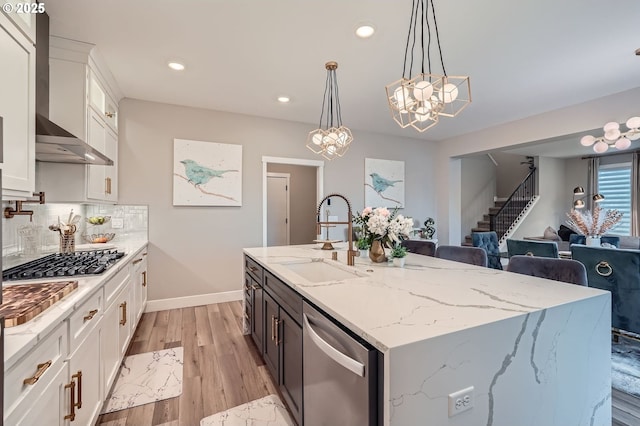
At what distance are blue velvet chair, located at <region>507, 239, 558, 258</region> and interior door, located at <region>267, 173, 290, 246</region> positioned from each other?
436cm

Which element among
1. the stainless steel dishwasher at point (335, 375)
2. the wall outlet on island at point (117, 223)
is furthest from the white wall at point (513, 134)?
the wall outlet on island at point (117, 223)

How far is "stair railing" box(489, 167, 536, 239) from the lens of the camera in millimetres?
7691

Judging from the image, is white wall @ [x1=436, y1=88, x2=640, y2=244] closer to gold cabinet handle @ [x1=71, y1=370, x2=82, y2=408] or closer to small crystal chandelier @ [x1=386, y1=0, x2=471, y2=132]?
small crystal chandelier @ [x1=386, y1=0, x2=471, y2=132]

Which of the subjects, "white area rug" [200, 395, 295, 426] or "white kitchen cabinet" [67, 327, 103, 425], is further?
"white area rug" [200, 395, 295, 426]

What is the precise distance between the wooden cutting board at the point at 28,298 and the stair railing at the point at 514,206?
8.67 metres

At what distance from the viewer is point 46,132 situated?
5.83 ft

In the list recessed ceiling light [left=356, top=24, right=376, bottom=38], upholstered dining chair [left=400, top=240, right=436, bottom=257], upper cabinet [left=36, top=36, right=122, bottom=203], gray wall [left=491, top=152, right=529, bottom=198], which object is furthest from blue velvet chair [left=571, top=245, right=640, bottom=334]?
gray wall [left=491, top=152, right=529, bottom=198]

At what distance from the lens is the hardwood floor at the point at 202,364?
76.1 inches

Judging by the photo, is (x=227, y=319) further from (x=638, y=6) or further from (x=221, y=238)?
(x=638, y=6)

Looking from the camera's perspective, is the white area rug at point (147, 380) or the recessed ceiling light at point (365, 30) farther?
the recessed ceiling light at point (365, 30)

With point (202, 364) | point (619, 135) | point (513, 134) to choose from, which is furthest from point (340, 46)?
point (513, 134)

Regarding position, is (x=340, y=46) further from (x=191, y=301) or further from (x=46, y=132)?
(x=191, y=301)

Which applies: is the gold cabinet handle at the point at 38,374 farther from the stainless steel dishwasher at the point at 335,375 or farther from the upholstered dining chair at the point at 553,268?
the upholstered dining chair at the point at 553,268

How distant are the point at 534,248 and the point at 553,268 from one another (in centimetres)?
169
